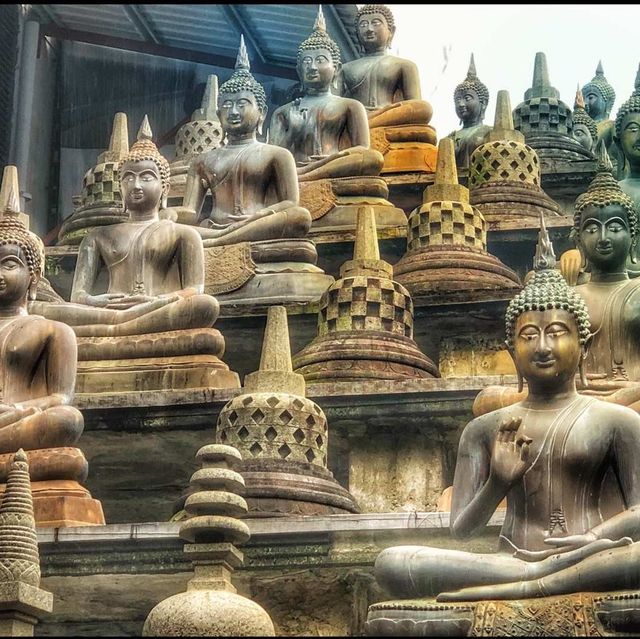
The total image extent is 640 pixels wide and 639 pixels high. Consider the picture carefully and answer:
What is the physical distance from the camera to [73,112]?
27.4 metres

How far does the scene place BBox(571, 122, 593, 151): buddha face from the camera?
74.4 feet

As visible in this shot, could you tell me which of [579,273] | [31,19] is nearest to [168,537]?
[579,273]

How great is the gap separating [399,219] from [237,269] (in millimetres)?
1833

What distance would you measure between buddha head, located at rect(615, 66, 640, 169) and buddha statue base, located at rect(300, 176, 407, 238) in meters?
2.11

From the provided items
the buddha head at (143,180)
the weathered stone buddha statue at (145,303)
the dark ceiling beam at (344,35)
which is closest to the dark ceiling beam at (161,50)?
the dark ceiling beam at (344,35)

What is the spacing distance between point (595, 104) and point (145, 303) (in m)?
11.1

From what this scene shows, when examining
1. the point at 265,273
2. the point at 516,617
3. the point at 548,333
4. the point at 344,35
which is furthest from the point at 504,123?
the point at 516,617

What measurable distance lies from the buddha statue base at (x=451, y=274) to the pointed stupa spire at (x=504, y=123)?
2.93 meters

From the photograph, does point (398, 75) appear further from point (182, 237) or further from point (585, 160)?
point (182, 237)

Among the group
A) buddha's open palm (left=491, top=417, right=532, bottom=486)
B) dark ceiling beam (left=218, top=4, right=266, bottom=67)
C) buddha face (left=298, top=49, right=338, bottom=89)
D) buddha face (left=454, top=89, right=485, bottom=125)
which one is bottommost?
buddha's open palm (left=491, top=417, right=532, bottom=486)

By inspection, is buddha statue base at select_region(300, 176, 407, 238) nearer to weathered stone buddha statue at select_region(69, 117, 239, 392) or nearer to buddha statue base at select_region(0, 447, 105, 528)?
weathered stone buddha statue at select_region(69, 117, 239, 392)

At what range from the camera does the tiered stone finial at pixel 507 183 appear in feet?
62.4

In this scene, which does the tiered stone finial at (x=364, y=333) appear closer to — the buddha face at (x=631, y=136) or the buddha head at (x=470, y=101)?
the buddha face at (x=631, y=136)

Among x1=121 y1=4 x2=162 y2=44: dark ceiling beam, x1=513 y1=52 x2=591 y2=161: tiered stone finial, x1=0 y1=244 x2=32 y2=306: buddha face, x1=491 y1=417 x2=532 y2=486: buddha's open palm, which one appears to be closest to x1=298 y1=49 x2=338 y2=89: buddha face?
x1=513 y1=52 x2=591 y2=161: tiered stone finial
